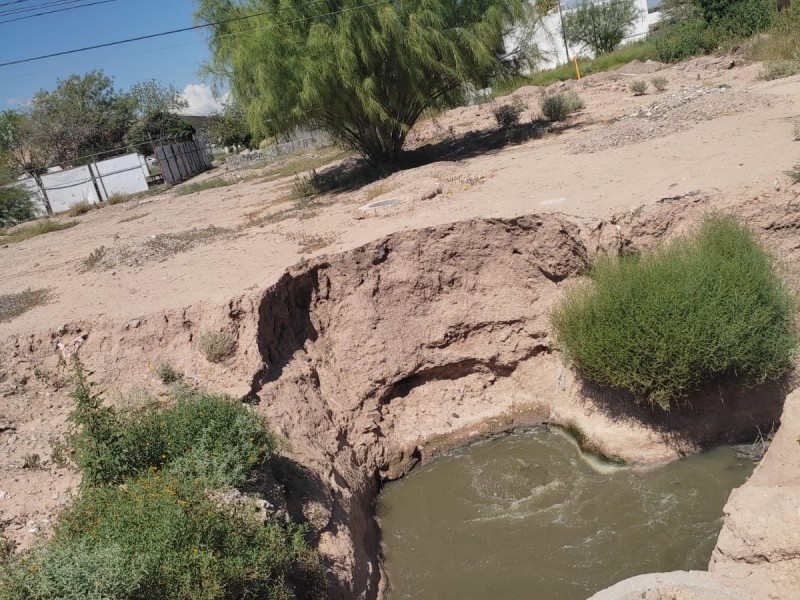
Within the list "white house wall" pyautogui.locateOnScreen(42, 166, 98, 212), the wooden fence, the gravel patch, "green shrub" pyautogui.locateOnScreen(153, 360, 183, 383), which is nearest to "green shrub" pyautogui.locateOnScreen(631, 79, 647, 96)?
the gravel patch

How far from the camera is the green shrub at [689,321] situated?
649cm

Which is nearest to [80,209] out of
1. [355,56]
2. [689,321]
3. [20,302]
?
[355,56]

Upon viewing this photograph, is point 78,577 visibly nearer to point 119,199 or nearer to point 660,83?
point 660,83

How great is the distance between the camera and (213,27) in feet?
51.5

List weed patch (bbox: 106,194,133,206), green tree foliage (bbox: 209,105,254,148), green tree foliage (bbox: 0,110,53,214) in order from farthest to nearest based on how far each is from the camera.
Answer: green tree foliage (bbox: 209,105,254,148), green tree foliage (bbox: 0,110,53,214), weed patch (bbox: 106,194,133,206)

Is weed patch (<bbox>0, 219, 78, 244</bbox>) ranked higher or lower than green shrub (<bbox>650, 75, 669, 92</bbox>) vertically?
higher

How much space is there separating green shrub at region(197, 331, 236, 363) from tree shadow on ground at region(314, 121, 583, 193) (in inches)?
309

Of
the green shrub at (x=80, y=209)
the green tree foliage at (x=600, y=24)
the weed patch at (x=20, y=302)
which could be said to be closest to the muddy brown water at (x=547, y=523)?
the weed patch at (x=20, y=302)

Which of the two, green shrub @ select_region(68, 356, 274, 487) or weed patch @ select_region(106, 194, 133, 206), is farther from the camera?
weed patch @ select_region(106, 194, 133, 206)

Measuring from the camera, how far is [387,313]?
8727 millimetres

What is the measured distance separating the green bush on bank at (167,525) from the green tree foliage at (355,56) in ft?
30.3

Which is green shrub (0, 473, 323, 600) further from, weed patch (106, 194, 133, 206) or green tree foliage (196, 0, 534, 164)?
weed patch (106, 194, 133, 206)

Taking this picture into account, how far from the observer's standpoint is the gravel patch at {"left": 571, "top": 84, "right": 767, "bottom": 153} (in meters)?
11.9

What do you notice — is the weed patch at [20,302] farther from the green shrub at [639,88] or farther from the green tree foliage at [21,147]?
the green tree foliage at [21,147]
